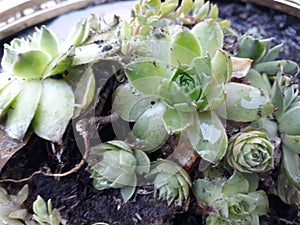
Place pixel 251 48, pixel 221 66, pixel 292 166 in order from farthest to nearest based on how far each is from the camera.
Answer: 1. pixel 251 48
2. pixel 292 166
3. pixel 221 66

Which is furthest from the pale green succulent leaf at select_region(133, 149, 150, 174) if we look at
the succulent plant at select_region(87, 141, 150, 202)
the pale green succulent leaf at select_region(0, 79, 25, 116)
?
the pale green succulent leaf at select_region(0, 79, 25, 116)

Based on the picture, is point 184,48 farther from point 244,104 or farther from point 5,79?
point 5,79

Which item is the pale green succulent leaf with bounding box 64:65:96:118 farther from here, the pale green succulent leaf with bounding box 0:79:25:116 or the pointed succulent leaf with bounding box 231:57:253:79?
the pointed succulent leaf with bounding box 231:57:253:79

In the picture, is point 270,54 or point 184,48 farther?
point 270,54

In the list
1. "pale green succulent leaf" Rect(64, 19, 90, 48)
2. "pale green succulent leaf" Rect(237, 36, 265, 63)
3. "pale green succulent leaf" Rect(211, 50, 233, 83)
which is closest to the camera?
"pale green succulent leaf" Rect(211, 50, 233, 83)

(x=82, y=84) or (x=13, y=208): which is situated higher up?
(x=82, y=84)

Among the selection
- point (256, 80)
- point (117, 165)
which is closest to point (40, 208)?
point (117, 165)
